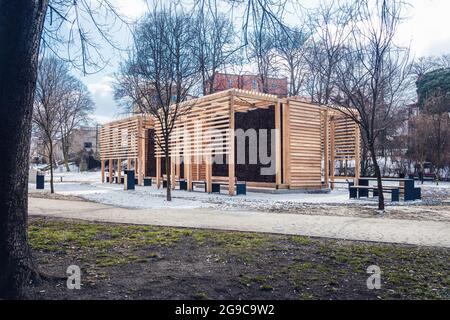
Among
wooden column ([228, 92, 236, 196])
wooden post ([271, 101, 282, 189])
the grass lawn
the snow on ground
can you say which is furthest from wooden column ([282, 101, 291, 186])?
the grass lawn

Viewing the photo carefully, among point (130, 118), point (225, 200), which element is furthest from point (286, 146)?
point (130, 118)

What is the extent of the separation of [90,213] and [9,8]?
653cm

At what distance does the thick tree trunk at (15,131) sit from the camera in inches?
124

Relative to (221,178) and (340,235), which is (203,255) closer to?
(340,235)

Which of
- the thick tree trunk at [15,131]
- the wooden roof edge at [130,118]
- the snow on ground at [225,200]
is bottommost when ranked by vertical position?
the snow on ground at [225,200]

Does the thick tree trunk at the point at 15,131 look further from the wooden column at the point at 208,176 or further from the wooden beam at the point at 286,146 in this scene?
the wooden beam at the point at 286,146

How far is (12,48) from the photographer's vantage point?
3.20m

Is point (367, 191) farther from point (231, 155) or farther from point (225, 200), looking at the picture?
point (225, 200)

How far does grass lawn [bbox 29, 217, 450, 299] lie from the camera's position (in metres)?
3.32

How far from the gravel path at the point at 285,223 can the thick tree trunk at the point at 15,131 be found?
159 inches

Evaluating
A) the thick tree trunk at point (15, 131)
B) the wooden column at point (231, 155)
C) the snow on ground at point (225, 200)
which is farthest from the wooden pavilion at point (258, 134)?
the thick tree trunk at point (15, 131)

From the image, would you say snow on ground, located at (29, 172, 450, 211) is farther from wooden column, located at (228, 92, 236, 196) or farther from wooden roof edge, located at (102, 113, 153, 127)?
wooden roof edge, located at (102, 113, 153, 127)

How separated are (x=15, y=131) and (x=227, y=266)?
259 centimetres

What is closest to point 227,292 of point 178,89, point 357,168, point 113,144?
point 178,89
